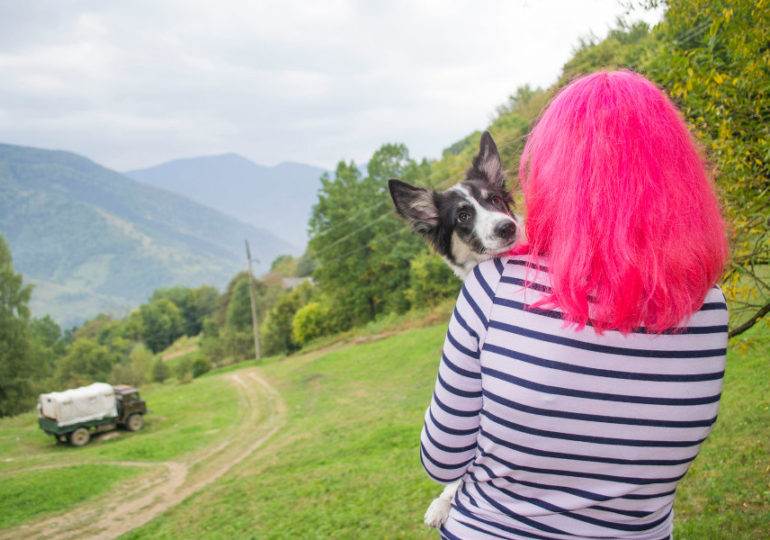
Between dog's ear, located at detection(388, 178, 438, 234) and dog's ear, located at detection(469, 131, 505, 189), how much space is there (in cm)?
33

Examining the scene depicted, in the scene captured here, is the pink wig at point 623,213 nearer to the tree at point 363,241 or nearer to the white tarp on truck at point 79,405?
the white tarp on truck at point 79,405

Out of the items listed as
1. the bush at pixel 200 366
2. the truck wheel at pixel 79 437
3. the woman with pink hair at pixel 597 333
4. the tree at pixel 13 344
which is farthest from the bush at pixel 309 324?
the woman with pink hair at pixel 597 333

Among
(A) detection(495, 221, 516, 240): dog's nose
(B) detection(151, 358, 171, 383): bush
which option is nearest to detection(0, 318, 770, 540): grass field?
(A) detection(495, 221, 516, 240): dog's nose

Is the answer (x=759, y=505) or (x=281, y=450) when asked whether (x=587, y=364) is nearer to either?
(x=759, y=505)

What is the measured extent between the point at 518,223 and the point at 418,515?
5189 millimetres

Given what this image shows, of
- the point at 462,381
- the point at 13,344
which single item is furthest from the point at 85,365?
the point at 462,381

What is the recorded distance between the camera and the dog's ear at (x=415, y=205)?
2.75m

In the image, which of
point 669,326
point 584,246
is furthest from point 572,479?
point 584,246

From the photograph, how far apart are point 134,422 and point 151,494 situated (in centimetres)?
1003

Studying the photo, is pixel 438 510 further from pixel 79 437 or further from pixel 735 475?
pixel 79 437

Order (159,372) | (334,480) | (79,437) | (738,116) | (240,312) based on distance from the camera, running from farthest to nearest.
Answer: (240,312)
(159,372)
(79,437)
(334,480)
(738,116)

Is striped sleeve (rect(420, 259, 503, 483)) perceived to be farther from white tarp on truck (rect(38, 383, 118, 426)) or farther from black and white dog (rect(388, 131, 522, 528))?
white tarp on truck (rect(38, 383, 118, 426))

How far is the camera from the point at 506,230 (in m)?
2.71

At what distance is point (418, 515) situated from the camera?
21.8ft
